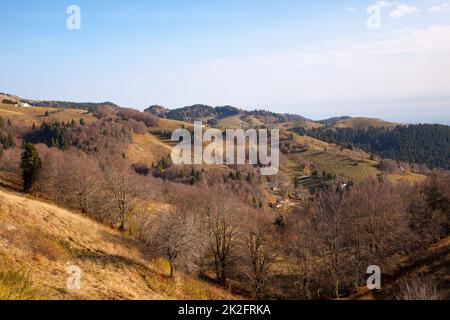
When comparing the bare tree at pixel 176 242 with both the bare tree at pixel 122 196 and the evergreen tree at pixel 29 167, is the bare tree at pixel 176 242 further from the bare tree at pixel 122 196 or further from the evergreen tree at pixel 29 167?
the evergreen tree at pixel 29 167

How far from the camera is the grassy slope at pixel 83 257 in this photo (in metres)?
27.8

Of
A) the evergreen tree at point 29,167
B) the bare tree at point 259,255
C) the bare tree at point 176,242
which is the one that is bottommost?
the bare tree at point 259,255

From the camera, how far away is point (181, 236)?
1533 inches

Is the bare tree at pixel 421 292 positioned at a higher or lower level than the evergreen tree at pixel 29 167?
lower

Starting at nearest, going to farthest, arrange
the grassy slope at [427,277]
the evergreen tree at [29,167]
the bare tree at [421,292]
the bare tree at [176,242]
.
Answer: the bare tree at [421,292] < the grassy slope at [427,277] < the bare tree at [176,242] < the evergreen tree at [29,167]

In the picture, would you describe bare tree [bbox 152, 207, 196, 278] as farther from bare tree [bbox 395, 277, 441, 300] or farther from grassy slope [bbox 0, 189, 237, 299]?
bare tree [bbox 395, 277, 441, 300]

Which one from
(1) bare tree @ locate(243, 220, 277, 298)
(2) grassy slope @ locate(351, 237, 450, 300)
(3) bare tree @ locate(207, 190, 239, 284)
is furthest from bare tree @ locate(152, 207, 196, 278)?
(2) grassy slope @ locate(351, 237, 450, 300)

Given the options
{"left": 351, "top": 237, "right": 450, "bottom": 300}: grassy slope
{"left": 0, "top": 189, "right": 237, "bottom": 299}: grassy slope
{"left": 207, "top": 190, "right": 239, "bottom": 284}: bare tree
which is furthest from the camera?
{"left": 207, "top": 190, "right": 239, "bottom": 284}: bare tree

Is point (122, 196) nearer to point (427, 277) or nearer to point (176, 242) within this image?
point (176, 242)

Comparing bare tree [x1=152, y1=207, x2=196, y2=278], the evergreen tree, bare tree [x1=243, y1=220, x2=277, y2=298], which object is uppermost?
the evergreen tree

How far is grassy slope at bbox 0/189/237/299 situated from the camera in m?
27.8

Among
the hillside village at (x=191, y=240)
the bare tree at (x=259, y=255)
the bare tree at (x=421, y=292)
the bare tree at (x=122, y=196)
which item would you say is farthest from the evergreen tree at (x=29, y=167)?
the bare tree at (x=421, y=292)
